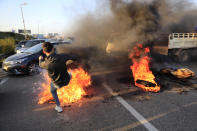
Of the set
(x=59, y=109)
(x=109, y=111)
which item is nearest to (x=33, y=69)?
(x=59, y=109)

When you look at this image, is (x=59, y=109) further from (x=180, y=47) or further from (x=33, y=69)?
(x=180, y=47)

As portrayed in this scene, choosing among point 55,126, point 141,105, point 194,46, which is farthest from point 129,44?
point 55,126

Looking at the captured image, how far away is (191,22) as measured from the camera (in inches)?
571

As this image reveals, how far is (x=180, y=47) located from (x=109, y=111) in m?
8.02

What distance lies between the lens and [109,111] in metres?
3.39

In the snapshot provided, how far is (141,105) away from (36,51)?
613 centimetres

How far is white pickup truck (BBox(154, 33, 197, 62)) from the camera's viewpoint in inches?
330

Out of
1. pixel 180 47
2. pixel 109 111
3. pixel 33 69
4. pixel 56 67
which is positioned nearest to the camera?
pixel 56 67

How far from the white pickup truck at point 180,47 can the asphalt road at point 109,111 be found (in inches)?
159

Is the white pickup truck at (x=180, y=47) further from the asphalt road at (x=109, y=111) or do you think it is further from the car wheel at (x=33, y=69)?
the car wheel at (x=33, y=69)

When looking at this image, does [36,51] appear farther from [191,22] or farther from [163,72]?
[191,22]

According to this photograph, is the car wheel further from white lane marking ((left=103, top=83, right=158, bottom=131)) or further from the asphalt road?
white lane marking ((left=103, top=83, right=158, bottom=131))

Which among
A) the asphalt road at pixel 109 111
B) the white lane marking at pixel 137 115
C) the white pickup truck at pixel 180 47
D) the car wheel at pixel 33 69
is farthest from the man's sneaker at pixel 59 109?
the white pickup truck at pixel 180 47

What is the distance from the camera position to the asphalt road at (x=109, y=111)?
2.86m
